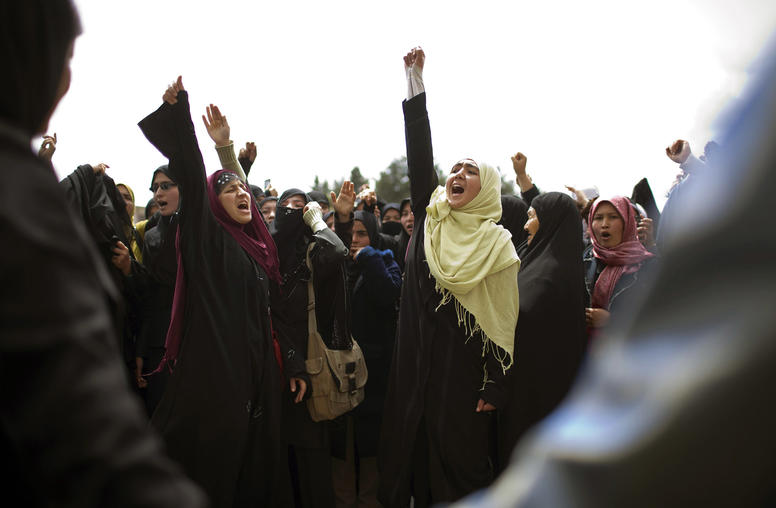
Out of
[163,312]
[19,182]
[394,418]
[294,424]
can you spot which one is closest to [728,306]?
[19,182]

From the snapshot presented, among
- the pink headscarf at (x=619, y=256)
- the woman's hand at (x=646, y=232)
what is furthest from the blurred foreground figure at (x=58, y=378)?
the woman's hand at (x=646, y=232)

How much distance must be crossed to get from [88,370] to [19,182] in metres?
0.25

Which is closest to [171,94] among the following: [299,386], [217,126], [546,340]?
[217,126]

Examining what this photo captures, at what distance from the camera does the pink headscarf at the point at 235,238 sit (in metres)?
2.82

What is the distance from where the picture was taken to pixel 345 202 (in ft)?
13.4

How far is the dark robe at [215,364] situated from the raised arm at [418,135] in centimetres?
119

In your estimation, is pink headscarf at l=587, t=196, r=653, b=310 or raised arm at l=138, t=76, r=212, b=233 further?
pink headscarf at l=587, t=196, r=653, b=310

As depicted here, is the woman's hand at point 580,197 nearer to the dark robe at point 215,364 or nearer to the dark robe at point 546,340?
the dark robe at point 546,340

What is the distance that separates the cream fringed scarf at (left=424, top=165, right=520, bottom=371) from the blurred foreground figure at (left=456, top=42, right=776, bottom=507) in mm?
2579

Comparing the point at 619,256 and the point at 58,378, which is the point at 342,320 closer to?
the point at 619,256

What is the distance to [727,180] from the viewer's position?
1.56ft

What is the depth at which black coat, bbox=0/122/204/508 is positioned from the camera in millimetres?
601

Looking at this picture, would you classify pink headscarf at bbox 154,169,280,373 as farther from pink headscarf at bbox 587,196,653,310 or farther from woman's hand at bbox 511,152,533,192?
pink headscarf at bbox 587,196,653,310

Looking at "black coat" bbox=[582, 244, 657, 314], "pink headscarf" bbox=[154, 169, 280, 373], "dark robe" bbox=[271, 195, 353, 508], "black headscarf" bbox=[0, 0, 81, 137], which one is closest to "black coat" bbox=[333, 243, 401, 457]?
"dark robe" bbox=[271, 195, 353, 508]
